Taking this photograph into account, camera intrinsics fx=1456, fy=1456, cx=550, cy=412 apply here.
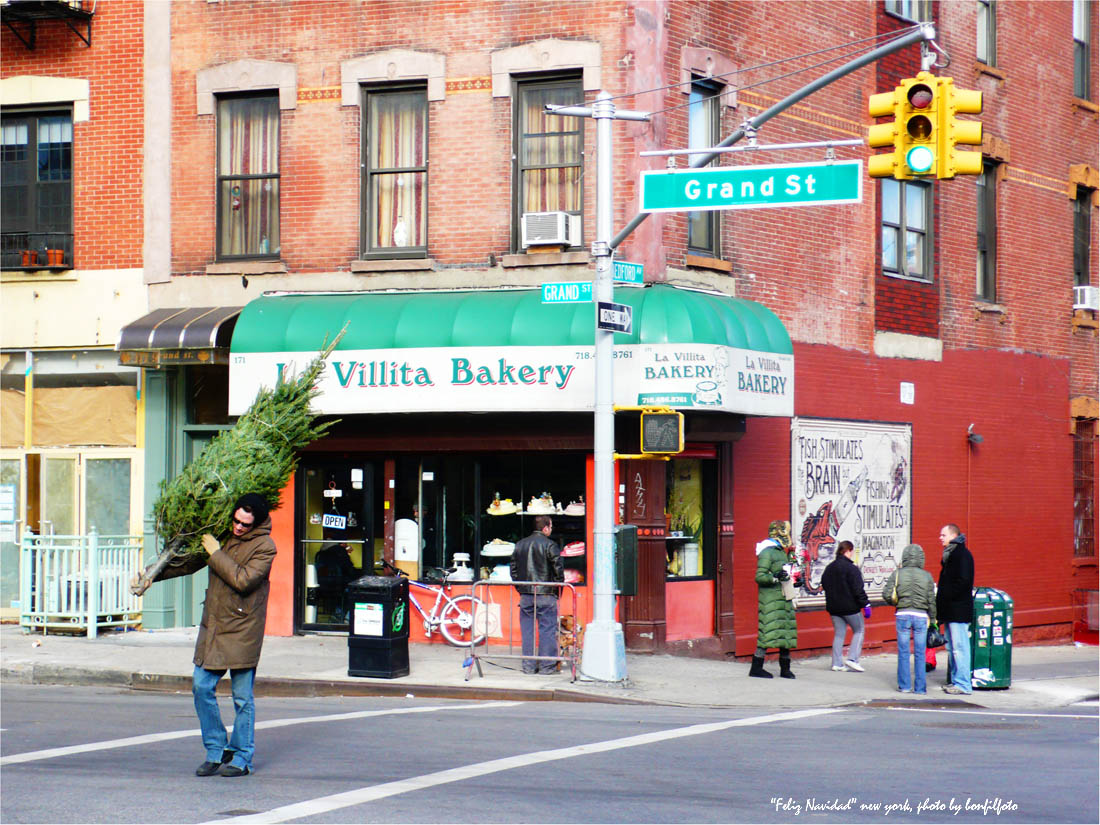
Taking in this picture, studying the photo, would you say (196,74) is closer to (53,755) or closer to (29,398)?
(29,398)

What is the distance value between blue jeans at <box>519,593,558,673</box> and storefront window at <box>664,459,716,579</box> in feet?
8.28

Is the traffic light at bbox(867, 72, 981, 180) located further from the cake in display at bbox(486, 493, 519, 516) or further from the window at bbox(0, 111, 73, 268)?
the window at bbox(0, 111, 73, 268)

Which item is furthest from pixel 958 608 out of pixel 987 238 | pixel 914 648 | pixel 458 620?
pixel 987 238

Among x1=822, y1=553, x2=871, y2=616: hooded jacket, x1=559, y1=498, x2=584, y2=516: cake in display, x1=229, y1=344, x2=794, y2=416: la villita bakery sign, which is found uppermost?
x1=229, y1=344, x2=794, y2=416: la villita bakery sign

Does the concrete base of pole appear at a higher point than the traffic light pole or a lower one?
lower

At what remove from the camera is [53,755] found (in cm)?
1041

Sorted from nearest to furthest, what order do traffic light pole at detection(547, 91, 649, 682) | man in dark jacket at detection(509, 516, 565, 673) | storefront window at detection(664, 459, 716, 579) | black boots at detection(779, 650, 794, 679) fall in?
traffic light pole at detection(547, 91, 649, 682) → man in dark jacket at detection(509, 516, 565, 673) → black boots at detection(779, 650, 794, 679) → storefront window at detection(664, 459, 716, 579)

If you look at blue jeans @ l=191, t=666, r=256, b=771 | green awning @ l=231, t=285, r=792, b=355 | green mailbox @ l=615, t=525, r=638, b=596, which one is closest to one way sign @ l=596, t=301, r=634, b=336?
green awning @ l=231, t=285, r=792, b=355

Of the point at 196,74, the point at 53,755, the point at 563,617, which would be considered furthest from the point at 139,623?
the point at 53,755

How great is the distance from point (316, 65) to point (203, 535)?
34.0 feet

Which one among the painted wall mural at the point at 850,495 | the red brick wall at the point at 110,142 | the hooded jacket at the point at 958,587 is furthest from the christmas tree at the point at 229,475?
the painted wall mural at the point at 850,495

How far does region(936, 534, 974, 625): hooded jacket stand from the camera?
631 inches

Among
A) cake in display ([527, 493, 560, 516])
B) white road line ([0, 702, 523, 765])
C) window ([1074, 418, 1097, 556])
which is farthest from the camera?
window ([1074, 418, 1097, 556])

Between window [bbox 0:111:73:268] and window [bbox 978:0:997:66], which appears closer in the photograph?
window [bbox 0:111:73:268]
